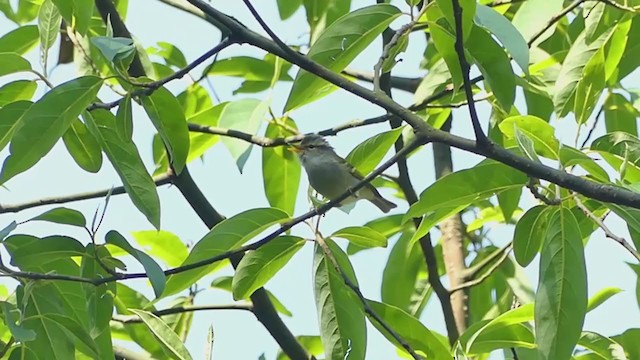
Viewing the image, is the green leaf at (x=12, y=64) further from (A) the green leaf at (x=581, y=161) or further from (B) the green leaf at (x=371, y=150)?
(A) the green leaf at (x=581, y=161)

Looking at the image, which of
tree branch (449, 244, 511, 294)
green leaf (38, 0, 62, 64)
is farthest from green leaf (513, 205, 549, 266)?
green leaf (38, 0, 62, 64)

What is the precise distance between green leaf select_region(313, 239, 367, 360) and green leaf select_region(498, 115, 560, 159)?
0.50m

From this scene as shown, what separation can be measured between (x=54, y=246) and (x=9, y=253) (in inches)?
3.7

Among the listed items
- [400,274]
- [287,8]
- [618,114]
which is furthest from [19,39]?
[618,114]

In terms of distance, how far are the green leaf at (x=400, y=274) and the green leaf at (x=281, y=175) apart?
52 cm

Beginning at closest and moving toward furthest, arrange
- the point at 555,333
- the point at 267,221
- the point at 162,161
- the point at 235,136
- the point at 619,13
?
the point at 555,333, the point at 267,221, the point at 235,136, the point at 619,13, the point at 162,161

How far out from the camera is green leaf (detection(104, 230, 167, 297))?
64.9 inches

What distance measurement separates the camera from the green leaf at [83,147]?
222cm

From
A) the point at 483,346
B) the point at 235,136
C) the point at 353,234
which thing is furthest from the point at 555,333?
the point at 235,136

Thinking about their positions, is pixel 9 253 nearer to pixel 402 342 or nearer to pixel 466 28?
pixel 402 342

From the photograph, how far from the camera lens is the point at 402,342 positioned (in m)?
2.07

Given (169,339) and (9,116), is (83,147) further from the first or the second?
(169,339)

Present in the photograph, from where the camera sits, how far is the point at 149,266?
5.55ft

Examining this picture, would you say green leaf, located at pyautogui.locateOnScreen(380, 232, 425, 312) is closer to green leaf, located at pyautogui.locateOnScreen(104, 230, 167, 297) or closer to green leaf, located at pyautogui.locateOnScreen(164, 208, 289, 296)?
green leaf, located at pyautogui.locateOnScreen(164, 208, 289, 296)
